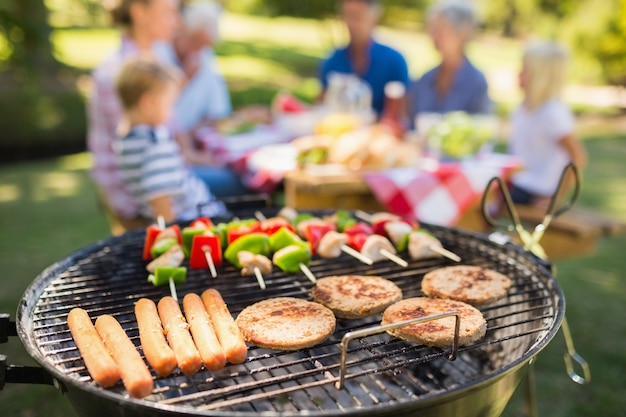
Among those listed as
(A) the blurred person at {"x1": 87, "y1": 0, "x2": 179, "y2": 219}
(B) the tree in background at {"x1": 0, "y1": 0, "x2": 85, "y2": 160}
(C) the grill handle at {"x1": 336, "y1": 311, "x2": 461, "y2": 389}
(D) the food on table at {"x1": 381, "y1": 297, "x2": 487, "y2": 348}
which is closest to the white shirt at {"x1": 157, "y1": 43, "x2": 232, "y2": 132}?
(A) the blurred person at {"x1": 87, "y1": 0, "x2": 179, "y2": 219}

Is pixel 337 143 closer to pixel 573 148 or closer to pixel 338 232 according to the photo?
pixel 338 232

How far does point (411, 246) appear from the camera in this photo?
2.90m

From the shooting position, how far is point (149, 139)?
387cm

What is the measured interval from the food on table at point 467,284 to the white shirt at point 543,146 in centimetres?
263

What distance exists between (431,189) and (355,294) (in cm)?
185

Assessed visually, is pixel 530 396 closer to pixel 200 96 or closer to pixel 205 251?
pixel 205 251

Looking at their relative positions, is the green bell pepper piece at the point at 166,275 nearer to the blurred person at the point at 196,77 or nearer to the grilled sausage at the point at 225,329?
the grilled sausage at the point at 225,329

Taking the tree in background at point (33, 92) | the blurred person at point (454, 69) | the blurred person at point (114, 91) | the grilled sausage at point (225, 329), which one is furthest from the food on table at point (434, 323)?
the tree in background at point (33, 92)

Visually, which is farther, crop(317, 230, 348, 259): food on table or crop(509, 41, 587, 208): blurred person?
crop(509, 41, 587, 208): blurred person

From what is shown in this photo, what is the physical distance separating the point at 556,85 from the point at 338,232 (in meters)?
2.92

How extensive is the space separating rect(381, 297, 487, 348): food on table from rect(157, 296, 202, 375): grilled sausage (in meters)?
0.70

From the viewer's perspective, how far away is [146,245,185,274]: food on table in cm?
266

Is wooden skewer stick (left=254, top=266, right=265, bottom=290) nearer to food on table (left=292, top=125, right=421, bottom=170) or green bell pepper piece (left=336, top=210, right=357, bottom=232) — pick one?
green bell pepper piece (left=336, top=210, right=357, bottom=232)

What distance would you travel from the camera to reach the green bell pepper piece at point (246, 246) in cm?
282
